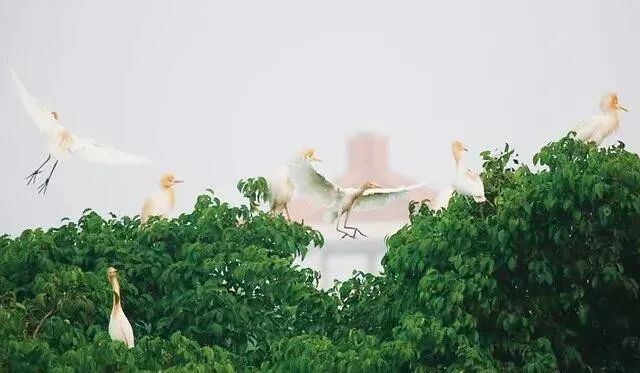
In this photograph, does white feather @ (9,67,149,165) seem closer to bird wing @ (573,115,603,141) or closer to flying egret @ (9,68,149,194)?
flying egret @ (9,68,149,194)

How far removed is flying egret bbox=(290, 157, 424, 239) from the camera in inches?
448

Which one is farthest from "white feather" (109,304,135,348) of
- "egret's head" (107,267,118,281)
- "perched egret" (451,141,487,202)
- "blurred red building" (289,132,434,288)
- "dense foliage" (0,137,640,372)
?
"blurred red building" (289,132,434,288)

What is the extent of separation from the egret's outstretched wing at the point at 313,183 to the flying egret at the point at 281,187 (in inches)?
1.4

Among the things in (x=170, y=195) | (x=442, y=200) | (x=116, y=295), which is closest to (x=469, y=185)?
(x=442, y=200)

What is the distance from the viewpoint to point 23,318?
901cm

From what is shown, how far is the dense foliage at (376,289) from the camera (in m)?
9.02

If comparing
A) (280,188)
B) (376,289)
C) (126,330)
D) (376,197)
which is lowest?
(126,330)

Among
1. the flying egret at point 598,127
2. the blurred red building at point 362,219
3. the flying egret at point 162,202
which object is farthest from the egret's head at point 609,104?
the blurred red building at point 362,219

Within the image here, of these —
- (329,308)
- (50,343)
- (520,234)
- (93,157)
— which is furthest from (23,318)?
(93,157)

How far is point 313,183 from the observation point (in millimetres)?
11492

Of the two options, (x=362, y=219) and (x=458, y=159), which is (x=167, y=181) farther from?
(x=362, y=219)

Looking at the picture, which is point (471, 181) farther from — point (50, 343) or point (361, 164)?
point (361, 164)

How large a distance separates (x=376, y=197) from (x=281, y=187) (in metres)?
0.70

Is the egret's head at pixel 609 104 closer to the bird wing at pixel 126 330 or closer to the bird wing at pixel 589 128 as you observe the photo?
the bird wing at pixel 589 128
